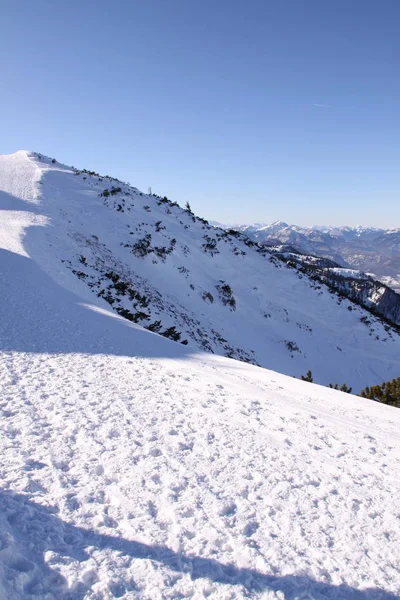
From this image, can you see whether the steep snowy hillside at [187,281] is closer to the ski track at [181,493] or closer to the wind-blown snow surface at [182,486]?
the wind-blown snow surface at [182,486]

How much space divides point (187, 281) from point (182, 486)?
99.3 feet

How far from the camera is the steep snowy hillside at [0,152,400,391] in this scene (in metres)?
22.1

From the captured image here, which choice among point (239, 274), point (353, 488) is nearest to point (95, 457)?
point (353, 488)

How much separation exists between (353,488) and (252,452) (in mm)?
1751

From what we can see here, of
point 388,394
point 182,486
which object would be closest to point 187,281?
point 388,394

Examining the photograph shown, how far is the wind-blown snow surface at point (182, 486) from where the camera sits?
3430mm

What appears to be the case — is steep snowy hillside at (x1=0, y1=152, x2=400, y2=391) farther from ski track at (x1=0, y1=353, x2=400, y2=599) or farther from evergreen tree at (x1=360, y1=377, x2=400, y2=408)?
ski track at (x1=0, y1=353, x2=400, y2=599)

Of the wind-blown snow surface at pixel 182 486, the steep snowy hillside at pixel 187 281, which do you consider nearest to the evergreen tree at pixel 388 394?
the wind-blown snow surface at pixel 182 486

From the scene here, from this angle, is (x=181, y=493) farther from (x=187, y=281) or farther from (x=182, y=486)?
(x=187, y=281)

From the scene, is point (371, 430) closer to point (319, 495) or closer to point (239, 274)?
point (319, 495)

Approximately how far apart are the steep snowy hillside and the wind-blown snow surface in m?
10.8

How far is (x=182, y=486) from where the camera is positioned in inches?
188

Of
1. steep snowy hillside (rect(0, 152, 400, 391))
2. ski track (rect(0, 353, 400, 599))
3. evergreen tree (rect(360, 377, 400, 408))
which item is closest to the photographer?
ski track (rect(0, 353, 400, 599))

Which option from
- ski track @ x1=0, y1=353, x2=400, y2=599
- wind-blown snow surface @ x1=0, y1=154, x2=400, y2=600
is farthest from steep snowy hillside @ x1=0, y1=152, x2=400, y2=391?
ski track @ x1=0, y1=353, x2=400, y2=599
